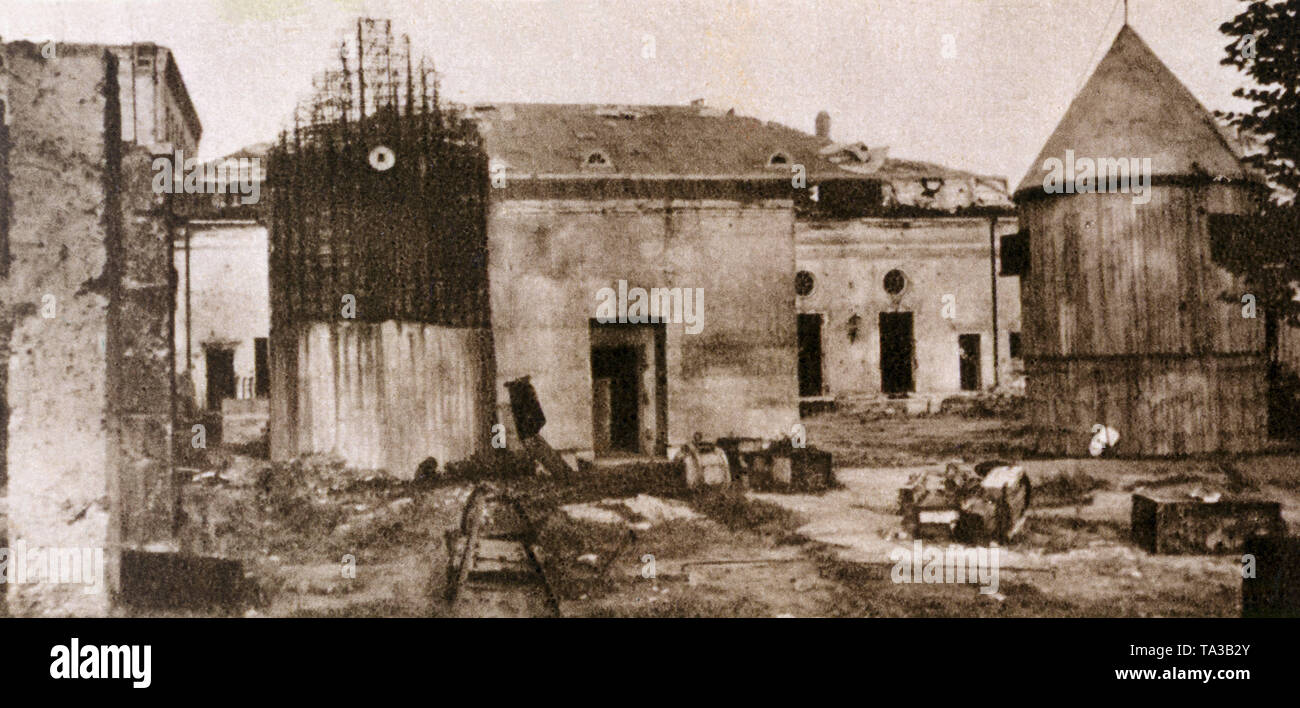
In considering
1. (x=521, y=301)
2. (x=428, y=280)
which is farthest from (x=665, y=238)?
(x=428, y=280)

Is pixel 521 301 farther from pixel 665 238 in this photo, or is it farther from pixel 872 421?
pixel 872 421

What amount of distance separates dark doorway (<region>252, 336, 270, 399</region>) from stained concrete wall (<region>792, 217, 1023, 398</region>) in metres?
2.67

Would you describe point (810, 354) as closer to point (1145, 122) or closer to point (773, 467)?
point (773, 467)

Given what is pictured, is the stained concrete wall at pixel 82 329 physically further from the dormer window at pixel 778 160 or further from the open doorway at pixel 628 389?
the dormer window at pixel 778 160

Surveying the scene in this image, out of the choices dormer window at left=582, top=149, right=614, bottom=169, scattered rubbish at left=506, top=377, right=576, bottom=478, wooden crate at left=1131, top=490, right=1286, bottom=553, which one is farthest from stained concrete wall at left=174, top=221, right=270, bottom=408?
wooden crate at left=1131, top=490, right=1286, bottom=553

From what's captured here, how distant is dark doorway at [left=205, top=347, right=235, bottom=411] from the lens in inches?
155

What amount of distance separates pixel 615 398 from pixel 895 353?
4.87 ft

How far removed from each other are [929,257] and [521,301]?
6.97ft

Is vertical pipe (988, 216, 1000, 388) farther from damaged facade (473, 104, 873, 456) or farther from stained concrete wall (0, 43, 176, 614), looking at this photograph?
stained concrete wall (0, 43, 176, 614)

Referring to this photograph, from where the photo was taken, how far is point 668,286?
403cm

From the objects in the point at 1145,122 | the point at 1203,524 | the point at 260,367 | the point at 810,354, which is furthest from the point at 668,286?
the point at 1203,524

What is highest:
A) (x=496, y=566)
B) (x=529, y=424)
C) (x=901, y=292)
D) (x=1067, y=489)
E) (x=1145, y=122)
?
(x=1145, y=122)
